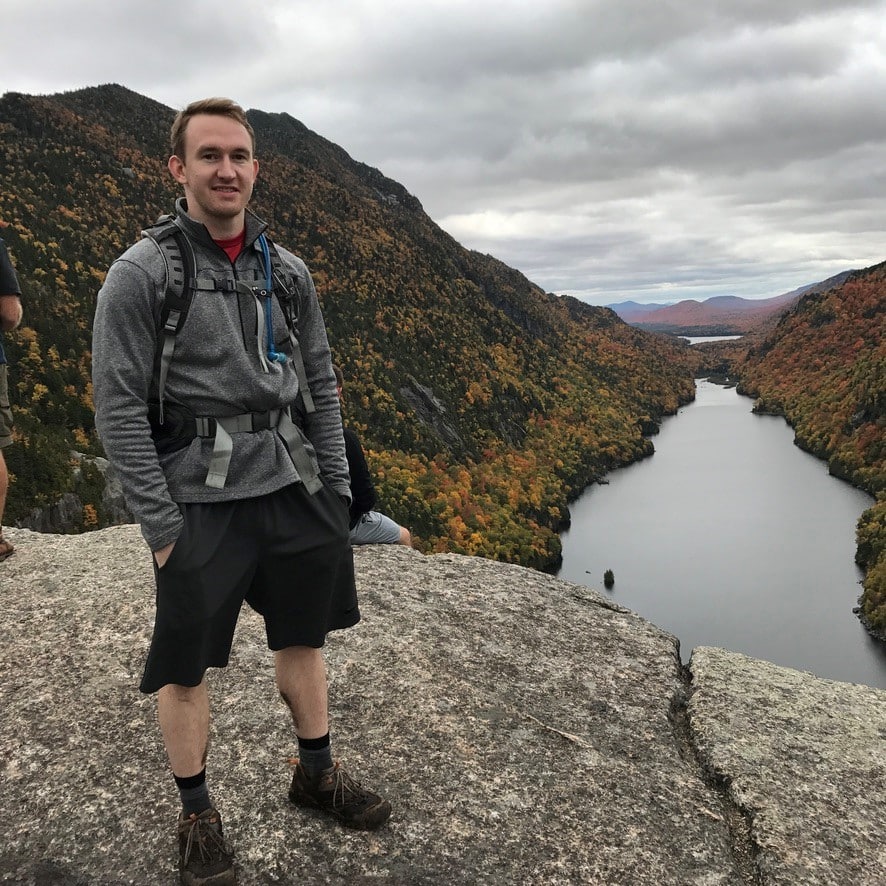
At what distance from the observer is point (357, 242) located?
110438 mm

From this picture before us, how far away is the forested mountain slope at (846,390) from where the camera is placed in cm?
6206

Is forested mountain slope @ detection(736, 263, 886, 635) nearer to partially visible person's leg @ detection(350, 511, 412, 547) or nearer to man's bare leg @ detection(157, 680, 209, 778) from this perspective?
partially visible person's leg @ detection(350, 511, 412, 547)

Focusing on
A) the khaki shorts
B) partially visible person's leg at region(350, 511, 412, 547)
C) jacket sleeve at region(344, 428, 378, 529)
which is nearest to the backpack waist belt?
jacket sleeve at region(344, 428, 378, 529)

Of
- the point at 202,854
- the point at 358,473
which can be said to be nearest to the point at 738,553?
the point at 358,473

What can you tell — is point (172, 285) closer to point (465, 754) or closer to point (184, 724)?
point (184, 724)

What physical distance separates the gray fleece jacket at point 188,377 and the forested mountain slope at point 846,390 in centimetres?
5861

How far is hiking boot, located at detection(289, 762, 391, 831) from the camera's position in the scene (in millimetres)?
3266

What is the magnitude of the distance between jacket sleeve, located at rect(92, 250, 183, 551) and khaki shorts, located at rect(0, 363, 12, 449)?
13.0 ft

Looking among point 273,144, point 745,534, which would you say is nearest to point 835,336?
point 745,534

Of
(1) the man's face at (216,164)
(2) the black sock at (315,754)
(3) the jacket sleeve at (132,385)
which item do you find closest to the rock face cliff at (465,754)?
(2) the black sock at (315,754)

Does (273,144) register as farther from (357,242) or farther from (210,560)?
(210,560)

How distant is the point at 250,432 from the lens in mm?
2777

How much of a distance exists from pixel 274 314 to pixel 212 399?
1.59 ft

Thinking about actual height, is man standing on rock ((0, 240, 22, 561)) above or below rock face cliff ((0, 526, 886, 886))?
above
